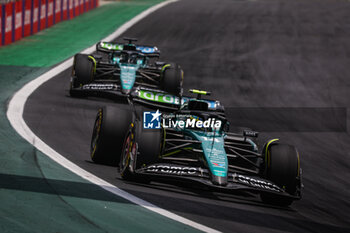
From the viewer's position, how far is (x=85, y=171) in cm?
989

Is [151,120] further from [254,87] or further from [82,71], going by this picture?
[254,87]

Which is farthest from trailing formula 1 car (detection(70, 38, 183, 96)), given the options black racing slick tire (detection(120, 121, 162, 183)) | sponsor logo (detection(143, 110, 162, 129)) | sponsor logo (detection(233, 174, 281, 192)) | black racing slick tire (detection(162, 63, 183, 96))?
sponsor logo (detection(233, 174, 281, 192))

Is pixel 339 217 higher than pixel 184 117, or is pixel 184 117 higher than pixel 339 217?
pixel 184 117

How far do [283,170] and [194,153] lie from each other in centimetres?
137

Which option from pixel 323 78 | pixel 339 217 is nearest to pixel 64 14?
pixel 323 78

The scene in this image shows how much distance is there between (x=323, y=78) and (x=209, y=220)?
15800 mm

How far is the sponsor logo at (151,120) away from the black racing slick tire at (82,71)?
7.74 metres

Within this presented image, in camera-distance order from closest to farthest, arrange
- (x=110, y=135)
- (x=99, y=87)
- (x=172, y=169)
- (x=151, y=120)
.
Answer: (x=172, y=169) < (x=151, y=120) < (x=110, y=135) < (x=99, y=87)

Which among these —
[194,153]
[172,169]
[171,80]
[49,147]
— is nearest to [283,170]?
[194,153]

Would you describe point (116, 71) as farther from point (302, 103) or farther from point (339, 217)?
point (339, 217)

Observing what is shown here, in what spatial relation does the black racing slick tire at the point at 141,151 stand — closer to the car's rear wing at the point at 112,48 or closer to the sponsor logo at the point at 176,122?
the sponsor logo at the point at 176,122

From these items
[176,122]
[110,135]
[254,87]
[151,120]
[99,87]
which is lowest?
[254,87]

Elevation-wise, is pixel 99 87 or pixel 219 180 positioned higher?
pixel 219 180

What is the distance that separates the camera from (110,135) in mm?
10625
